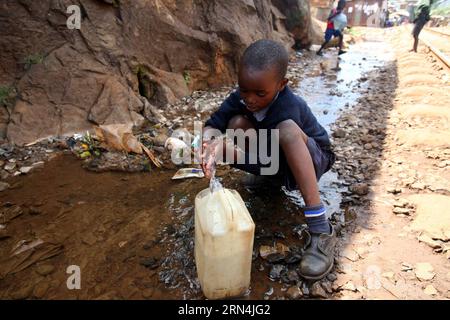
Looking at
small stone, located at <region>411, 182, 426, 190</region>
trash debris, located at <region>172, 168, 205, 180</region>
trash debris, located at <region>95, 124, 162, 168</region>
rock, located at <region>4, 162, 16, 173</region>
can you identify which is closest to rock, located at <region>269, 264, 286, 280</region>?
trash debris, located at <region>172, 168, 205, 180</region>

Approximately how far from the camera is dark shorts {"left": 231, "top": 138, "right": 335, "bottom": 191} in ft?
5.95

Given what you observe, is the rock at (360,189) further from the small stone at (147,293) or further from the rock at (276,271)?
the small stone at (147,293)

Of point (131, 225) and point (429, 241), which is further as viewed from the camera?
point (131, 225)

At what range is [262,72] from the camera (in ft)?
5.22

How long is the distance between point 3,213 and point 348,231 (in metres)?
2.33

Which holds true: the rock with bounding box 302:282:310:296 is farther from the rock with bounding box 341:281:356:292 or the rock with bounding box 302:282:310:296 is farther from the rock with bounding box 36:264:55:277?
the rock with bounding box 36:264:55:277

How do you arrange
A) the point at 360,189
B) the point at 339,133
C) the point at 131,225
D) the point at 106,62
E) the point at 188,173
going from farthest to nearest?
the point at 106,62 < the point at 339,133 < the point at 188,173 < the point at 360,189 < the point at 131,225

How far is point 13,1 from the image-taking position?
3.40 metres

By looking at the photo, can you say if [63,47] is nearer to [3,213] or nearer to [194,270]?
[3,213]

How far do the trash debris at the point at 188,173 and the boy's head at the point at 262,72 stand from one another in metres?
1.15

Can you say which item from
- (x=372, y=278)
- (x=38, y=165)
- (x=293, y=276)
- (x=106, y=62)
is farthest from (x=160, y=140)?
(x=372, y=278)

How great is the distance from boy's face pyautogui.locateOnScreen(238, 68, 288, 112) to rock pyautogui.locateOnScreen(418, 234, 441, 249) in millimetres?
1244

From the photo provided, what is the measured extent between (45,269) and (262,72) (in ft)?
5.21

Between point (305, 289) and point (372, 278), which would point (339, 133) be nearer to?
point (372, 278)
